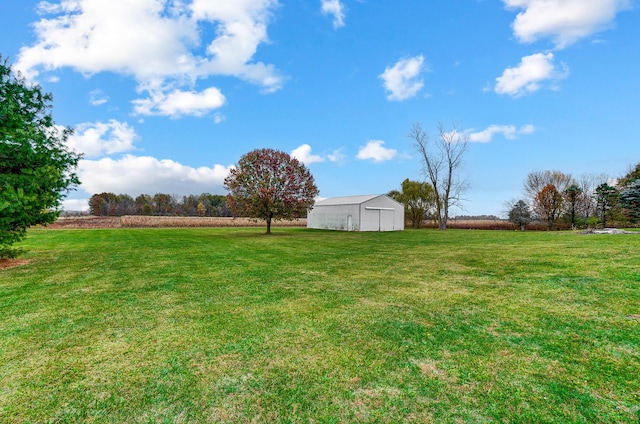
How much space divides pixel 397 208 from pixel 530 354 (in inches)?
1144

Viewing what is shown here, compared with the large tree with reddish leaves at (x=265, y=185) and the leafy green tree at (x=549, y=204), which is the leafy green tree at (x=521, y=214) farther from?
the large tree with reddish leaves at (x=265, y=185)

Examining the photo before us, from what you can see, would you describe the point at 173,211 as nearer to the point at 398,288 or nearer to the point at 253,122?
the point at 253,122

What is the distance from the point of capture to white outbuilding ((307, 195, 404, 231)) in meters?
28.5

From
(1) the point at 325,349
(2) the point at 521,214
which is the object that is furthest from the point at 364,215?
(1) the point at 325,349

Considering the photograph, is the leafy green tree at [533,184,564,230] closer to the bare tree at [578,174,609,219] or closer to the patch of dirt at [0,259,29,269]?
the bare tree at [578,174,609,219]

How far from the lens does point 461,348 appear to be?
3244 mm

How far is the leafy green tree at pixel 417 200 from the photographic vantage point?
38.6 m

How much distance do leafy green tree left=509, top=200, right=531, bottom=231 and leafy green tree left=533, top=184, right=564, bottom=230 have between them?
1.46 m

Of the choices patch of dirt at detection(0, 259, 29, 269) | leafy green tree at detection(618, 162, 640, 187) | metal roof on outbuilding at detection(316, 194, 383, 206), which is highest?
leafy green tree at detection(618, 162, 640, 187)

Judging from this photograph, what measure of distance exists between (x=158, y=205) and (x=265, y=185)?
81.7 m

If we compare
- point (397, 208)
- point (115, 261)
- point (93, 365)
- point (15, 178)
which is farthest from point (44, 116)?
point (397, 208)

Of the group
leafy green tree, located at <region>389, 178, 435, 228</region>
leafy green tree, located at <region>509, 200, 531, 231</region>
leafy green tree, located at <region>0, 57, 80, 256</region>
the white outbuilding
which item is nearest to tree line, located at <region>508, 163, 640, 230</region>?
leafy green tree, located at <region>509, 200, 531, 231</region>

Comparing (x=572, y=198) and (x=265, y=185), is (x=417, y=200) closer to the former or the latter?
(x=572, y=198)

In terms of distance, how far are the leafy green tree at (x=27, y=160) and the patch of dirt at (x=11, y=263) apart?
29cm
